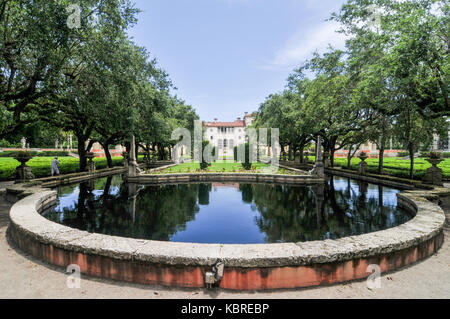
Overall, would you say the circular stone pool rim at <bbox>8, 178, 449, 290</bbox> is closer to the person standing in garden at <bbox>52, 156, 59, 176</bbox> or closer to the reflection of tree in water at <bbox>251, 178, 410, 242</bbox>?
the reflection of tree in water at <bbox>251, 178, 410, 242</bbox>

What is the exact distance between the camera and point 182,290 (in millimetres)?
3201

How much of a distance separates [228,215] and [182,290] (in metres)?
4.93

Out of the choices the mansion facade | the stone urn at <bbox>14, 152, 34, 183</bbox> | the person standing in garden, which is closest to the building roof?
the mansion facade

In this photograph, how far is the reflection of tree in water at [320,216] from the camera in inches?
242

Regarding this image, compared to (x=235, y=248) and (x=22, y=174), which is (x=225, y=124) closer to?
(x=22, y=174)

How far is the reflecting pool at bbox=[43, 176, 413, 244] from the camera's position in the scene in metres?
6.04

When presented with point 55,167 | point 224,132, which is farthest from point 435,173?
point 224,132

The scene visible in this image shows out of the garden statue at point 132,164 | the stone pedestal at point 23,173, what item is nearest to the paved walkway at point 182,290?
the stone pedestal at point 23,173

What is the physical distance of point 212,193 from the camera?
1240 cm

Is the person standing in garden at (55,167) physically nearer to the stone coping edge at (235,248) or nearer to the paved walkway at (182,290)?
the stone coping edge at (235,248)

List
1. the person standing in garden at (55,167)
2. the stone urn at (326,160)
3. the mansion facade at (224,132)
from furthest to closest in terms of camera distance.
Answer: the mansion facade at (224,132) → the stone urn at (326,160) → the person standing in garden at (55,167)
